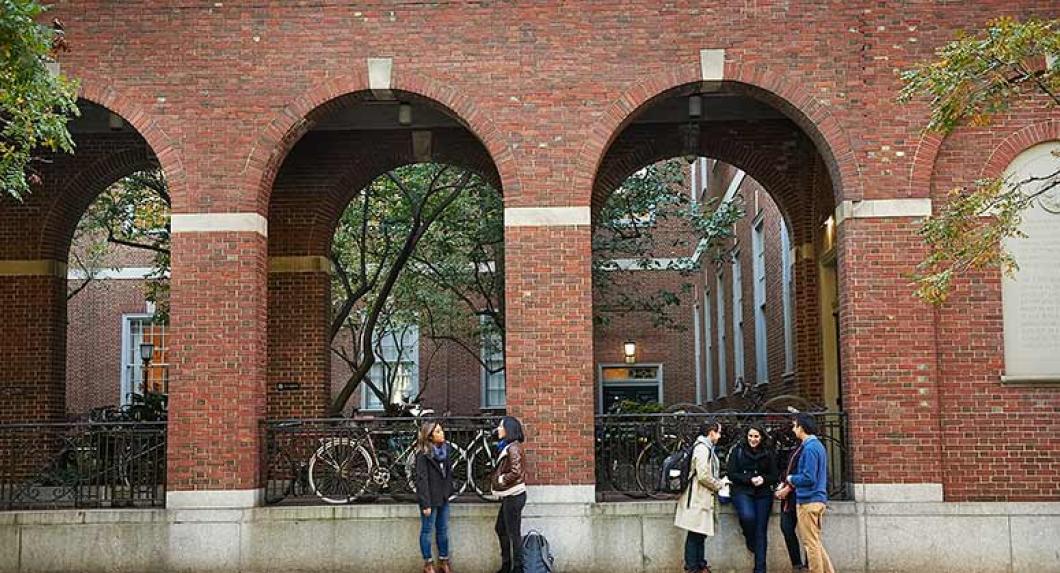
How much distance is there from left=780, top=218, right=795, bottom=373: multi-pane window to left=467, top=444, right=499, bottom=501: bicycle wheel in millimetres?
6808

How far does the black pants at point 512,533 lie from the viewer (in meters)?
13.2

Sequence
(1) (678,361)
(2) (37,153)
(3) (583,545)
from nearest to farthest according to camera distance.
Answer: (3) (583,545), (2) (37,153), (1) (678,361)

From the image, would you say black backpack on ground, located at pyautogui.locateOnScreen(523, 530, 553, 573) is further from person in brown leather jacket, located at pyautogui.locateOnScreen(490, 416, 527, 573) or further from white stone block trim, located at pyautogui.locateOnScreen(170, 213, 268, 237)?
white stone block trim, located at pyautogui.locateOnScreen(170, 213, 268, 237)

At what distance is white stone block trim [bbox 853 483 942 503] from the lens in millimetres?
13961

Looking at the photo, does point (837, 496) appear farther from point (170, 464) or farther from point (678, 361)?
point (678, 361)

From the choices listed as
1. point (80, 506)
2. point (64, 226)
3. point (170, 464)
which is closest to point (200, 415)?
point (170, 464)

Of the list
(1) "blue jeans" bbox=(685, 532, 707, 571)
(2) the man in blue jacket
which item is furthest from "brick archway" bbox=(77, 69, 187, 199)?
(2) the man in blue jacket

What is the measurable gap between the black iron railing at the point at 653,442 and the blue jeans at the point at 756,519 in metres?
1.17

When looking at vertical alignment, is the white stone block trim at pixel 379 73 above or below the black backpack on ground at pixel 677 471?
above

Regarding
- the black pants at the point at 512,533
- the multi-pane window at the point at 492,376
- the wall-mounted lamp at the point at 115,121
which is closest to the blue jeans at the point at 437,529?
the black pants at the point at 512,533

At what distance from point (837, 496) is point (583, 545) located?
329cm

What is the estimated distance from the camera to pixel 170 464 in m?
14.3

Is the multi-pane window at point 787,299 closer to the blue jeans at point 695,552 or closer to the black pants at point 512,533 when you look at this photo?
the blue jeans at point 695,552

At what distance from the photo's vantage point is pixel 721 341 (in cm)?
3064
